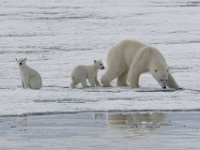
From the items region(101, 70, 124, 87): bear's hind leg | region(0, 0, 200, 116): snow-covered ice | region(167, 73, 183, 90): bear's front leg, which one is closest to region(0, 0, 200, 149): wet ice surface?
region(0, 0, 200, 116): snow-covered ice

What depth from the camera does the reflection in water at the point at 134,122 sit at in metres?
9.98

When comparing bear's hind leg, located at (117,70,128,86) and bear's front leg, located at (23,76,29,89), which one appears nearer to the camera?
bear's front leg, located at (23,76,29,89)

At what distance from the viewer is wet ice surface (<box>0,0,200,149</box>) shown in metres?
10.8

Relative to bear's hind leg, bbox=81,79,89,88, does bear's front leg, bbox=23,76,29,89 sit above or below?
above

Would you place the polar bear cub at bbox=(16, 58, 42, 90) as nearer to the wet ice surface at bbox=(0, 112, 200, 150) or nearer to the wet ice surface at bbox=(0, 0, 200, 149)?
the wet ice surface at bbox=(0, 0, 200, 149)

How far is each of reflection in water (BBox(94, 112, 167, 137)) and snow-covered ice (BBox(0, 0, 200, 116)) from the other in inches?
20.8

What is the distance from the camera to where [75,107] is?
12.4 meters

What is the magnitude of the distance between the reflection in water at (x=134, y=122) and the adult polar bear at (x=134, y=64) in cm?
398

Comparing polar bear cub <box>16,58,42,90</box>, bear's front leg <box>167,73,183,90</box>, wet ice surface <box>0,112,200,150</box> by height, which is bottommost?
bear's front leg <box>167,73,183,90</box>

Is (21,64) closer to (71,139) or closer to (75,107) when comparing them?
(75,107)

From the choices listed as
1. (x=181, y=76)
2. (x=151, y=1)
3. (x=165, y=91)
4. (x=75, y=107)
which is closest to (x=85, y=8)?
(x=151, y=1)

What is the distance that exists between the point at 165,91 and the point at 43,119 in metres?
4.28

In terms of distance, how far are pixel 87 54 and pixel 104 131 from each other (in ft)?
44.3

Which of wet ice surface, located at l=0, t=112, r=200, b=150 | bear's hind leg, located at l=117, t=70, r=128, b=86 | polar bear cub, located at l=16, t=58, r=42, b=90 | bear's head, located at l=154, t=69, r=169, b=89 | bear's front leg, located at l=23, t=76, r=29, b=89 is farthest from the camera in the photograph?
bear's hind leg, located at l=117, t=70, r=128, b=86
